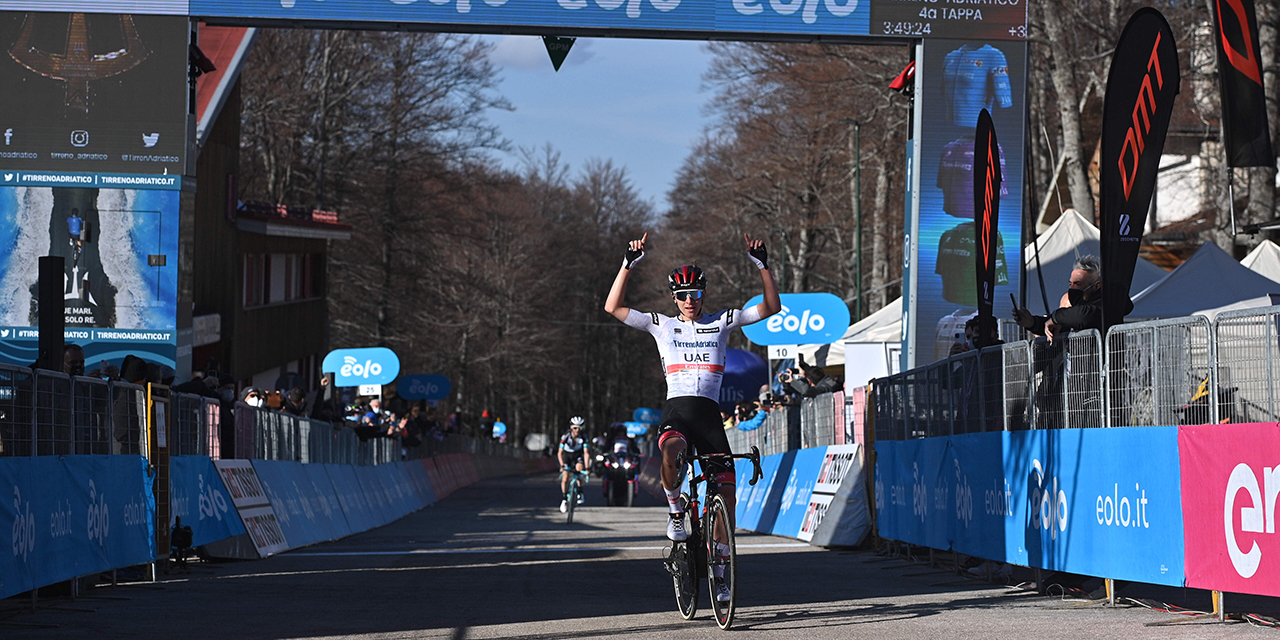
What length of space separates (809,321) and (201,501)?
491 inches

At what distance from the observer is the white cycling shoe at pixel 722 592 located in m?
8.23

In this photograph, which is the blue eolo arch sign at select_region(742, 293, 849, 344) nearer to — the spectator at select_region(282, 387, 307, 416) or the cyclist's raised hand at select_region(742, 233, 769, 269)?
the spectator at select_region(282, 387, 307, 416)

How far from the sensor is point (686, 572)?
871 cm

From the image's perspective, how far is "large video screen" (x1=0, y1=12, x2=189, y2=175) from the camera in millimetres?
18922

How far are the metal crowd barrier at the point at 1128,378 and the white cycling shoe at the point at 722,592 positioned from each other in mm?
2688

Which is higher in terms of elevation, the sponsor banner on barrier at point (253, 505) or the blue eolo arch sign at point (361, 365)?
the blue eolo arch sign at point (361, 365)

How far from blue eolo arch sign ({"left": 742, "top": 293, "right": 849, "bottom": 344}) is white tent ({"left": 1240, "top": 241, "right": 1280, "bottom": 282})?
7.02 meters

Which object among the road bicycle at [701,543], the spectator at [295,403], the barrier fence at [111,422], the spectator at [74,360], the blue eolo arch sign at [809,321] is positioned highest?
the blue eolo arch sign at [809,321]

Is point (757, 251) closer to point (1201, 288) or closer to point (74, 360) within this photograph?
point (74, 360)

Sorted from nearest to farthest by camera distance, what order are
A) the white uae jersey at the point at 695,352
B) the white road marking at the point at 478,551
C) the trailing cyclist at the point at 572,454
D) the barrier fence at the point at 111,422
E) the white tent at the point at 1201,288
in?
1. the white uae jersey at the point at 695,352
2. the barrier fence at the point at 111,422
3. the white road marking at the point at 478,551
4. the white tent at the point at 1201,288
5. the trailing cyclist at the point at 572,454

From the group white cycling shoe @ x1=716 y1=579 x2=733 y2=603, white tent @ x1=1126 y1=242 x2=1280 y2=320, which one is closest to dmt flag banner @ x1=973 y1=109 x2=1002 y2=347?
white cycling shoe @ x1=716 y1=579 x2=733 y2=603

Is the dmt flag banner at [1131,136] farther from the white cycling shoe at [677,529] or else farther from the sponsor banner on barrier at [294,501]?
the sponsor banner on barrier at [294,501]

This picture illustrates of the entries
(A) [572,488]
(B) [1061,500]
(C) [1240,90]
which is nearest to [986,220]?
(C) [1240,90]

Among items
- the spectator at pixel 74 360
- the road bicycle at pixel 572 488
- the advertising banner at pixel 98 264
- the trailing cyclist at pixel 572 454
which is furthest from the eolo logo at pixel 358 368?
the spectator at pixel 74 360
